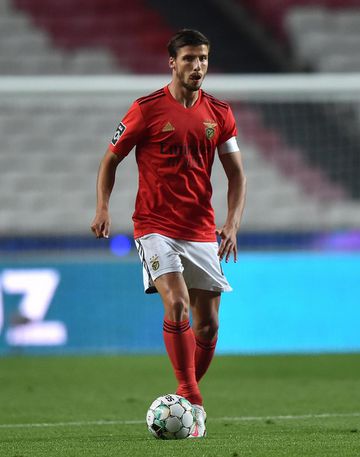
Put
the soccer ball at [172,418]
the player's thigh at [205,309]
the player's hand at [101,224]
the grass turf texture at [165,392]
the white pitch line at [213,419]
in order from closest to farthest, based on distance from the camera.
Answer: the grass turf texture at [165,392]
the soccer ball at [172,418]
the player's hand at [101,224]
the player's thigh at [205,309]
the white pitch line at [213,419]

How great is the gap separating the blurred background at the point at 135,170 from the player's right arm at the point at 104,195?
4911mm

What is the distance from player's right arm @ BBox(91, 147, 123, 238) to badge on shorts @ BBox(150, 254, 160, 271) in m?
0.26

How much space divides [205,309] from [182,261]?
323mm

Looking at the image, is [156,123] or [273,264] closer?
[156,123]

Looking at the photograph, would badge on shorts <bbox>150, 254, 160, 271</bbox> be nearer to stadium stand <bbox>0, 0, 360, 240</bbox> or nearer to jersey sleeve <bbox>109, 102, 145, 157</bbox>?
jersey sleeve <bbox>109, 102, 145, 157</bbox>

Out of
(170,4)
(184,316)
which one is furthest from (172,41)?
(170,4)

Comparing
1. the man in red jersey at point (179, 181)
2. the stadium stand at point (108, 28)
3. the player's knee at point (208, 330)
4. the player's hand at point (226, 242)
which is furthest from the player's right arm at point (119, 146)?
the stadium stand at point (108, 28)

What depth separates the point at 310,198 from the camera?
12789 mm

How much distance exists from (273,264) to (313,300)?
1.65 ft

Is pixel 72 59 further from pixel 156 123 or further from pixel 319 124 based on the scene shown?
pixel 156 123

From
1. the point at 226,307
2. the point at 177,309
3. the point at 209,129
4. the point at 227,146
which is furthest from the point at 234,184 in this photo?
the point at 226,307

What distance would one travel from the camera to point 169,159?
6.04 meters

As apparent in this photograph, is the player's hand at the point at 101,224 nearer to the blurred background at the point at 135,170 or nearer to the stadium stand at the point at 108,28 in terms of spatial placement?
the blurred background at the point at 135,170

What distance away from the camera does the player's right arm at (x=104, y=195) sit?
5.90m
